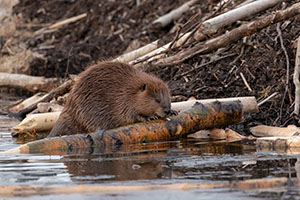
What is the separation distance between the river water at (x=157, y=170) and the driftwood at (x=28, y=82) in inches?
221

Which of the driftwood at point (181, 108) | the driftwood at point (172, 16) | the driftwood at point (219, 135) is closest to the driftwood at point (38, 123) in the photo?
the driftwood at point (181, 108)

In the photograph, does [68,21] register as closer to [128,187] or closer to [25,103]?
[25,103]

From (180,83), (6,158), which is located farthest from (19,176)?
(180,83)

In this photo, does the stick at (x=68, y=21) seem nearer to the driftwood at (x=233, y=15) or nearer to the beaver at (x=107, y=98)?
the driftwood at (x=233, y=15)

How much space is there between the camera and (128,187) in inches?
135

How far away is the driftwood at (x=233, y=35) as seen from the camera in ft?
21.5

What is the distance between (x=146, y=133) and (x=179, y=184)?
2.06 metres

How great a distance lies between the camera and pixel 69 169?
4.18 m

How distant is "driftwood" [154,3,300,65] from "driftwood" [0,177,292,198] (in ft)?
11.0

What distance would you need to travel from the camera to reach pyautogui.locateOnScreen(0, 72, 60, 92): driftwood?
10688 mm

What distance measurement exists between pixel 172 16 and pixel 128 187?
7.64 m

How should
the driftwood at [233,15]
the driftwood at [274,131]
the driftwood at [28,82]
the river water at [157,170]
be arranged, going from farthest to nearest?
the driftwood at [28,82] < the driftwood at [233,15] < the driftwood at [274,131] < the river water at [157,170]

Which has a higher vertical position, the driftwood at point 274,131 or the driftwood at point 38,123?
A: the driftwood at point 38,123

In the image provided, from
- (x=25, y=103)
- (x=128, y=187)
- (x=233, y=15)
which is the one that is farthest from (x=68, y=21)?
(x=128, y=187)
